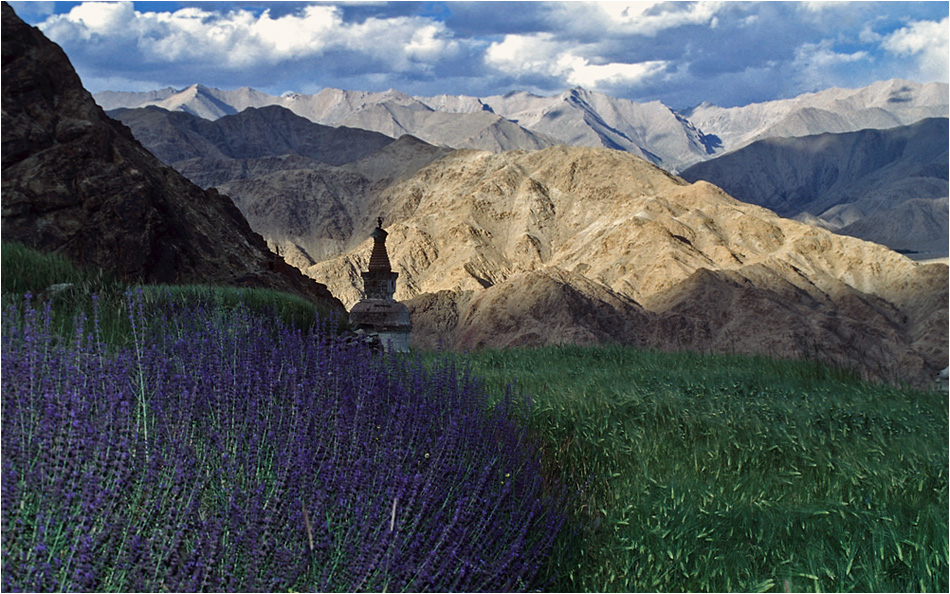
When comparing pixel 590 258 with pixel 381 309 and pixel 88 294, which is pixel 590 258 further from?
pixel 88 294

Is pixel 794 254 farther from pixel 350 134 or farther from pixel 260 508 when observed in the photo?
pixel 350 134

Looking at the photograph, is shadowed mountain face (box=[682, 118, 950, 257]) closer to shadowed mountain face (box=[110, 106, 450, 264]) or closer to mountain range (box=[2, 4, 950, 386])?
mountain range (box=[2, 4, 950, 386])

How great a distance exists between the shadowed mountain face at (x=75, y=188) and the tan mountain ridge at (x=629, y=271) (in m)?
16.7

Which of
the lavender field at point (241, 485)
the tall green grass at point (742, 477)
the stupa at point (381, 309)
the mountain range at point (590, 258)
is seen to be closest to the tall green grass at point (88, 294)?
the lavender field at point (241, 485)

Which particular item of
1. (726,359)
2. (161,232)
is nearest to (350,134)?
(161,232)

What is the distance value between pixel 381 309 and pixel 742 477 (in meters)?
9.56

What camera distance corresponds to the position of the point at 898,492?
16.6 feet

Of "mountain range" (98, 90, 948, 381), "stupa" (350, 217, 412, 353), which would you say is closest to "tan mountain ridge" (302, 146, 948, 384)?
"mountain range" (98, 90, 948, 381)

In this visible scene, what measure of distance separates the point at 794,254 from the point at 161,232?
39725mm

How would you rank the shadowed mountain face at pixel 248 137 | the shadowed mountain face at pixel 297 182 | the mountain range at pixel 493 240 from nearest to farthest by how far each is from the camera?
1. the mountain range at pixel 493 240
2. the shadowed mountain face at pixel 297 182
3. the shadowed mountain face at pixel 248 137

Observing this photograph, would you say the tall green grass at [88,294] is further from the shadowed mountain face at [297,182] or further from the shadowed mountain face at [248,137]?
the shadowed mountain face at [248,137]

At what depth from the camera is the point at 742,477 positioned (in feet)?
17.5

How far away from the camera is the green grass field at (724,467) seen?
13.1 feet

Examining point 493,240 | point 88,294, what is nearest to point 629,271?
point 493,240
